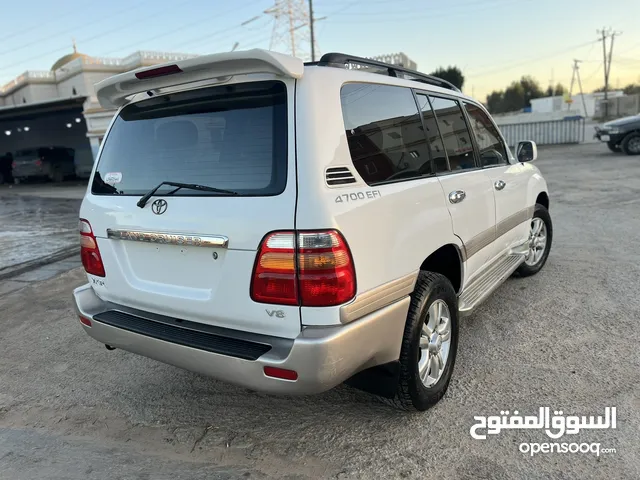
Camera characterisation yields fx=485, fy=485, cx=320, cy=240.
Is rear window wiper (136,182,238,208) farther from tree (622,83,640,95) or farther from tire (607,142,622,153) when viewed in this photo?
tree (622,83,640,95)

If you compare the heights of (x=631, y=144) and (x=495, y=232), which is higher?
(x=495, y=232)

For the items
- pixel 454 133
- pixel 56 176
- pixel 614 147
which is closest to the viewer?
pixel 454 133

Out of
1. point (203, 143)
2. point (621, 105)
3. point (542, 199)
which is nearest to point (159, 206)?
point (203, 143)

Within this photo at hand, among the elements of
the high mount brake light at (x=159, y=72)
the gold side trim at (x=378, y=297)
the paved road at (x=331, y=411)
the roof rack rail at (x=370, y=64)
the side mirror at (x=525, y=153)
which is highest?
the high mount brake light at (x=159, y=72)

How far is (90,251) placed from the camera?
2.96 m

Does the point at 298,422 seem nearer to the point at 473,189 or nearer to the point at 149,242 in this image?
the point at 149,242

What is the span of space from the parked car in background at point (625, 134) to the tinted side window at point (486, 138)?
1468cm

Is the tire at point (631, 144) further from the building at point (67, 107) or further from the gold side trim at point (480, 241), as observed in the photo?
the gold side trim at point (480, 241)

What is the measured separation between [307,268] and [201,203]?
0.65 m

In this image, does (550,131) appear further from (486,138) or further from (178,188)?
(178,188)

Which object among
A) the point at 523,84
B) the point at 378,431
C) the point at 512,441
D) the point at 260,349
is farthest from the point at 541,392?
the point at 523,84

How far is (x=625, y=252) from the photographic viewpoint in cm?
581

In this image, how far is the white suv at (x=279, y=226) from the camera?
2.17 m

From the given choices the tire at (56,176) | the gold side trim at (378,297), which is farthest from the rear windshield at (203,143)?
the tire at (56,176)
